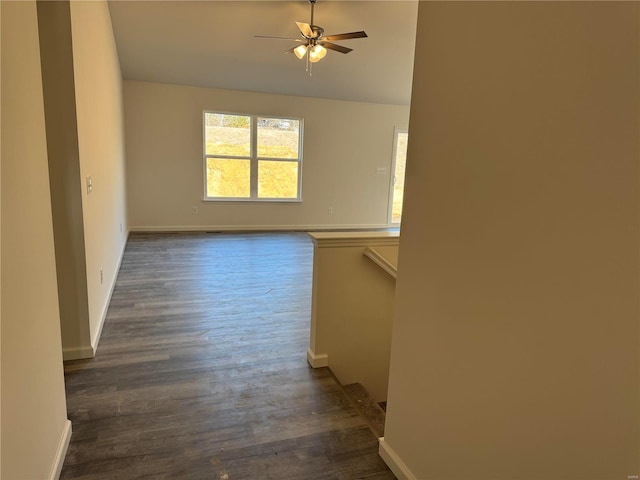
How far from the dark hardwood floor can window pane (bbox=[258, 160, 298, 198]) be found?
3.77 metres

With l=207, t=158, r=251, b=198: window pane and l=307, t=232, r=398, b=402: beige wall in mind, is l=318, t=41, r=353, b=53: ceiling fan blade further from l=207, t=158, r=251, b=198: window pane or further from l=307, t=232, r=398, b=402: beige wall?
l=207, t=158, r=251, b=198: window pane

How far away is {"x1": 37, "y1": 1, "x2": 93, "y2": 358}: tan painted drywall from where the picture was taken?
2119mm

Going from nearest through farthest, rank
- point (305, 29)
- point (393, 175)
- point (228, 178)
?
point (305, 29) < point (228, 178) < point (393, 175)

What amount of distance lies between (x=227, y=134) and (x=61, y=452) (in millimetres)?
6012

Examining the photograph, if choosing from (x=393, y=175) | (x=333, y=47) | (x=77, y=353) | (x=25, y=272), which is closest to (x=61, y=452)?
(x=25, y=272)

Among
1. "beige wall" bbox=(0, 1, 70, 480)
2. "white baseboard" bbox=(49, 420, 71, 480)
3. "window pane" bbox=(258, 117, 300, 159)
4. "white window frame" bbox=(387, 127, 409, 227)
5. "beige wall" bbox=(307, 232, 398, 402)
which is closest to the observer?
"beige wall" bbox=(0, 1, 70, 480)

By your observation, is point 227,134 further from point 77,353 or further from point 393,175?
point 77,353

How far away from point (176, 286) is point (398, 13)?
3.80m

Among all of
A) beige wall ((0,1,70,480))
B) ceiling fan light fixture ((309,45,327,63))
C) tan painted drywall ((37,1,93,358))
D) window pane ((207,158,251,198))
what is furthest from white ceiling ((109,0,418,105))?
Answer: beige wall ((0,1,70,480))

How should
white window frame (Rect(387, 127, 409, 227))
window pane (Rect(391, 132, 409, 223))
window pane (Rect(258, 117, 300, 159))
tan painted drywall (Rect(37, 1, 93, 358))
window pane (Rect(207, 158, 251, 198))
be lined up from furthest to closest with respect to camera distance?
1. window pane (Rect(391, 132, 409, 223))
2. white window frame (Rect(387, 127, 409, 227))
3. window pane (Rect(258, 117, 300, 159))
4. window pane (Rect(207, 158, 251, 198))
5. tan painted drywall (Rect(37, 1, 93, 358))

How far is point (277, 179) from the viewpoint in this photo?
7348 mm

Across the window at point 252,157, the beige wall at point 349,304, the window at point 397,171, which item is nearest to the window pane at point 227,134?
the window at point 252,157

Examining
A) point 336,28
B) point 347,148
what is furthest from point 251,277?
point 347,148

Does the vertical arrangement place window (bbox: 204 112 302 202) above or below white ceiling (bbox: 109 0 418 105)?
below
